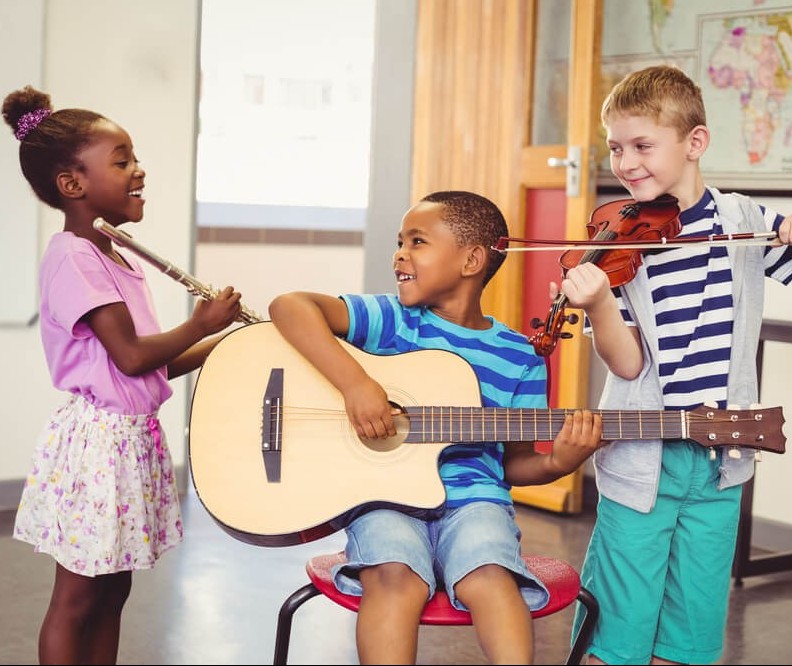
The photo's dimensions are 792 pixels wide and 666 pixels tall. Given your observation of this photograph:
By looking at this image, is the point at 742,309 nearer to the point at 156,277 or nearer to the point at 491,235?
the point at 491,235

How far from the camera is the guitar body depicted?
5.45ft

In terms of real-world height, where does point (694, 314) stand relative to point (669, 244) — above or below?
below

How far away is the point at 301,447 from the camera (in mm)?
1714

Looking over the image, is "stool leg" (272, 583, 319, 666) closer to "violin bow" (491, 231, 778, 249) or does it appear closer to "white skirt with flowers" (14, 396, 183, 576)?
"white skirt with flowers" (14, 396, 183, 576)

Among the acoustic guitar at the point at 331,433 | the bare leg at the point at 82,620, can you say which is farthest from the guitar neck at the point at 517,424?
the bare leg at the point at 82,620

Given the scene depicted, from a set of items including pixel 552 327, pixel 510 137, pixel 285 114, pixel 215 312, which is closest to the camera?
A: pixel 552 327

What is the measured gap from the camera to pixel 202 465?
5.59ft

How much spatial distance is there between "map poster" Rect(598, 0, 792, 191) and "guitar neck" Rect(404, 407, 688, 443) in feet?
7.19

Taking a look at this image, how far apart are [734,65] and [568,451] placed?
250cm

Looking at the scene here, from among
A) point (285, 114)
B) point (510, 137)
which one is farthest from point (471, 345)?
point (285, 114)

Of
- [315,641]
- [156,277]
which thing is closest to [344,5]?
[156,277]

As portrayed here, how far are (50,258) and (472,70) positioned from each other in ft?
8.29

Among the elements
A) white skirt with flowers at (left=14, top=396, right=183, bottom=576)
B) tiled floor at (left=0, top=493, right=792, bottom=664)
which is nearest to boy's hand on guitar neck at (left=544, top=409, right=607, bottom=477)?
white skirt with flowers at (left=14, top=396, right=183, bottom=576)

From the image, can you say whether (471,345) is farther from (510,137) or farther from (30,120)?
(510,137)
